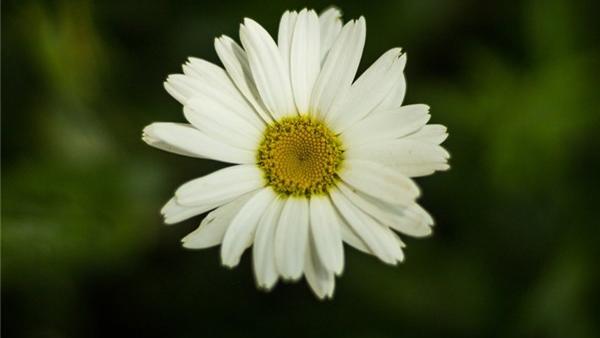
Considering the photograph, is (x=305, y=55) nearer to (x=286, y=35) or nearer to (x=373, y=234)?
(x=286, y=35)

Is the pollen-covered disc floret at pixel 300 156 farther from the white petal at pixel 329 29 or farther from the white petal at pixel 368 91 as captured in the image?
the white petal at pixel 329 29

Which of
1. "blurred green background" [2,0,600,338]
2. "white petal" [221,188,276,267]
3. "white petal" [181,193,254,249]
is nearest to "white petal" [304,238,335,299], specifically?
"white petal" [221,188,276,267]

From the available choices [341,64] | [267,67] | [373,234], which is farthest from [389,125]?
[267,67]

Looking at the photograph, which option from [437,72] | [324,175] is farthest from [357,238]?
[437,72]

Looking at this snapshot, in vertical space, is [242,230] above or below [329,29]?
below

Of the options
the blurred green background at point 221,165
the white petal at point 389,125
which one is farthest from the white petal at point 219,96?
the blurred green background at point 221,165

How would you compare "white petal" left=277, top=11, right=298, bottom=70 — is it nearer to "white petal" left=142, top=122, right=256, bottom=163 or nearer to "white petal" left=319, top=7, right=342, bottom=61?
"white petal" left=319, top=7, right=342, bottom=61
